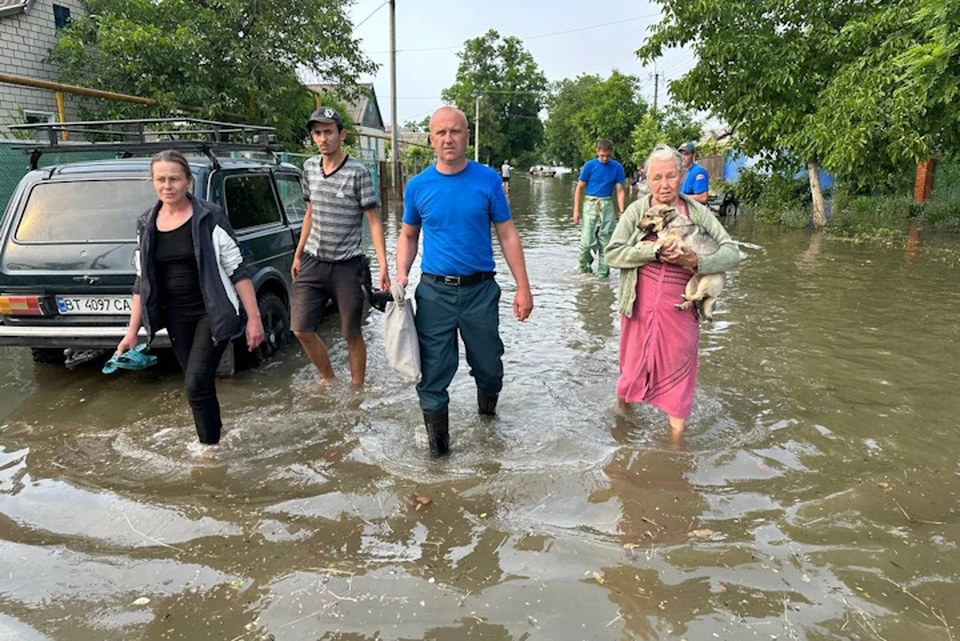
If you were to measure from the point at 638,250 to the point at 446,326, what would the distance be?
3.90ft

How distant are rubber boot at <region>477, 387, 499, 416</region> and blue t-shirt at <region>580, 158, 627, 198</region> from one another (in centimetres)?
544

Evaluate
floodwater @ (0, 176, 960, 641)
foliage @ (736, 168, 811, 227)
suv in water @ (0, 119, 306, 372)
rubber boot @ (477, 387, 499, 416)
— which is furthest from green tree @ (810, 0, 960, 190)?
suv in water @ (0, 119, 306, 372)

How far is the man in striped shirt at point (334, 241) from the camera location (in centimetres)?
494

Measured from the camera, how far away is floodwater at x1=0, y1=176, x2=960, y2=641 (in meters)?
2.69

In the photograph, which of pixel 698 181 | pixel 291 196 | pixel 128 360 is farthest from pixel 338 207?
pixel 698 181

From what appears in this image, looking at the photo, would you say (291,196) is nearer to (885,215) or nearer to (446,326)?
(446,326)

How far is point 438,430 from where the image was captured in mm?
3996

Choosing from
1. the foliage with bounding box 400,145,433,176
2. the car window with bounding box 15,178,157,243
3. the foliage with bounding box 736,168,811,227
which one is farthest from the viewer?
the foliage with bounding box 400,145,433,176

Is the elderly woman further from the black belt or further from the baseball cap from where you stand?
the baseball cap

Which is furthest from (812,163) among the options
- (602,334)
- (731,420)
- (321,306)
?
(321,306)

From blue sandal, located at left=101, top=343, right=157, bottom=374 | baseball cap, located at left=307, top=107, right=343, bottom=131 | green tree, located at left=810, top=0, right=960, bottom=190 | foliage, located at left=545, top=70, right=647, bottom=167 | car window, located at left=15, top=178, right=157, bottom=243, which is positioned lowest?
blue sandal, located at left=101, top=343, right=157, bottom=374

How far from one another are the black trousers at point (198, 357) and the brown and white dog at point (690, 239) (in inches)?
101

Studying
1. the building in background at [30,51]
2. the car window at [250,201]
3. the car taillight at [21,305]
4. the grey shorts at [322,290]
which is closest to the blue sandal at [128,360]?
the grey shorts at [322,290]

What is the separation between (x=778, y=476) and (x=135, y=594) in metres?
3.29
